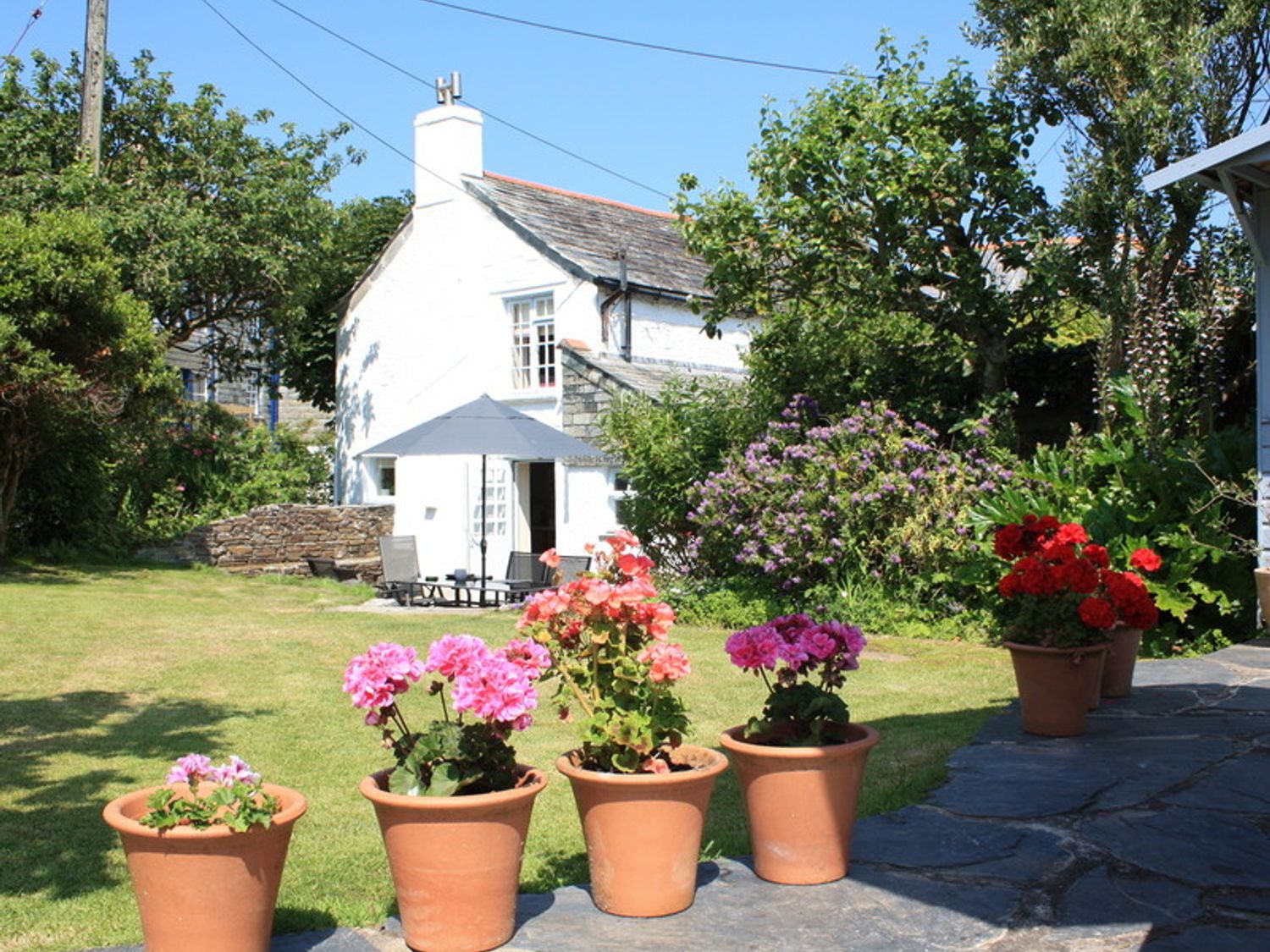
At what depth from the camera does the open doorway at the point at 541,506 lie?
820 inches

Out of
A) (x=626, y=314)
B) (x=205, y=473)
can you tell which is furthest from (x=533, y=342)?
(x=205, y=473)

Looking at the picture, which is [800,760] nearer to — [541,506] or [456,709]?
[456,709]

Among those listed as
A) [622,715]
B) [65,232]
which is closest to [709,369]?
[65,232]

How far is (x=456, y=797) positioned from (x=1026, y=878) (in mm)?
1988

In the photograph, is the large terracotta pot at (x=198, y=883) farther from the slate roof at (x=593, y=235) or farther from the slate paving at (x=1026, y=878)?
the slate roof at (x=593, y=235)

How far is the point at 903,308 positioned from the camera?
13.0 m

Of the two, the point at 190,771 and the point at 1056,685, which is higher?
the point at 190,771

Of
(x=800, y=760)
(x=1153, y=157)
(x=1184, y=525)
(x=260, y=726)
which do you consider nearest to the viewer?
(x=800, y=760)

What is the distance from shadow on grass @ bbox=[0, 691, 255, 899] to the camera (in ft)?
16.0

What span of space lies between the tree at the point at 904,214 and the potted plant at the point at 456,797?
375 inches

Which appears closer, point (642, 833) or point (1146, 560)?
point (642, 833)

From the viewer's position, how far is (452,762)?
369 centimetres

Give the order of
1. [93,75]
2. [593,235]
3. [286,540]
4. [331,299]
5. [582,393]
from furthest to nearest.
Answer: [331,299]
[593,235]
[286,540]
[582,393]
[93,75]

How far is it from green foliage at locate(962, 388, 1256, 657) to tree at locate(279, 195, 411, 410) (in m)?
17.4
